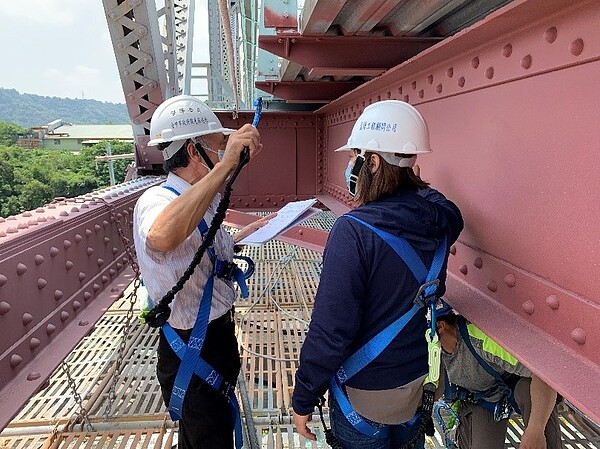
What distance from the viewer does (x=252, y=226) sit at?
301cm

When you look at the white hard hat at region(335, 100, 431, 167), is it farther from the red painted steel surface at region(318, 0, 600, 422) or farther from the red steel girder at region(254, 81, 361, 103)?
the red steel girder at region(254, 81, 361, 103)

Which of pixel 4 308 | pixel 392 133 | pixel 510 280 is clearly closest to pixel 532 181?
pixel 510 280

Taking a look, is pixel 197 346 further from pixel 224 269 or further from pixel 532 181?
pixel 532 181

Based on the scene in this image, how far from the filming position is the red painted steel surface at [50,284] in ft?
6.92

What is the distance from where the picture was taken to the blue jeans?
2.07m

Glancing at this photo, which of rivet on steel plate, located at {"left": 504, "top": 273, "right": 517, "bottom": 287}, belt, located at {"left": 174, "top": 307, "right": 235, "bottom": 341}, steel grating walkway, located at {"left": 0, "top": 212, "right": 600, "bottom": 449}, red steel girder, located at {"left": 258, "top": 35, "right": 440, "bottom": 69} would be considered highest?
red steel girder, located at {"left": 258, "top": 35, "right": 440, "bottom": 69}

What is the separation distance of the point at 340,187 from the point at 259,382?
2.75 meters

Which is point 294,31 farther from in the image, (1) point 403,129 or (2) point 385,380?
(2) point 385,380

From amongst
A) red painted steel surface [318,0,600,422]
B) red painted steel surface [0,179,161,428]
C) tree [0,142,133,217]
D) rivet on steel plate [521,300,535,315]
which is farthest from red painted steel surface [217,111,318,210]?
tree [0,142,133,217]

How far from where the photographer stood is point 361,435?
206 cm

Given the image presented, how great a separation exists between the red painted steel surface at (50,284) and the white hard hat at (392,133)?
5.55 feet

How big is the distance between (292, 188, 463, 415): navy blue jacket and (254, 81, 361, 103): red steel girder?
15.7 feet

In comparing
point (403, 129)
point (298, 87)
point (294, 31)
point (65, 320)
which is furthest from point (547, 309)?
point (298, 87)

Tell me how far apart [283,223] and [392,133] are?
2.65 feet
